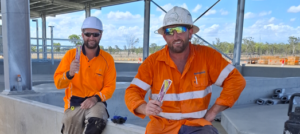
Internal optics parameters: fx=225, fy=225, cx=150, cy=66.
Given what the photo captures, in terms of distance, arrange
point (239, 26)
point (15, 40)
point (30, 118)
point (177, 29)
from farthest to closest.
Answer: point (239, 26) < point (15, 40) < point (30, 118) < point (177, 29)

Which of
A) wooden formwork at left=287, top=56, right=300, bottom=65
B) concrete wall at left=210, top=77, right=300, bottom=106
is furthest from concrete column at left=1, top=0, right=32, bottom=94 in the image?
wooden formwork at left=287, top=56, right=300, bottom=65

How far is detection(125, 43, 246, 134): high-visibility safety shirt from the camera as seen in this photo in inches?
82.0

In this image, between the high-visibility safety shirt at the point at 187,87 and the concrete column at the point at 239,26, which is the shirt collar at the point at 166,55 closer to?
the high-visibility safety shirt at the point at 187,87

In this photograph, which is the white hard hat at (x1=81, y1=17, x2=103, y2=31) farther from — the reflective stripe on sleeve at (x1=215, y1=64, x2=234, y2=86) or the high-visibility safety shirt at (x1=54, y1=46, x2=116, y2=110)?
the reflective stripe on sleeve at (x1=215, y1=64, x2=234, y2=86)

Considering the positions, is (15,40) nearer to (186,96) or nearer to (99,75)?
(99,75)

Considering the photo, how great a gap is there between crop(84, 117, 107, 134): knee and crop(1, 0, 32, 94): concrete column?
10.0 feet

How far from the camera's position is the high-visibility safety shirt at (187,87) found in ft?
6.83

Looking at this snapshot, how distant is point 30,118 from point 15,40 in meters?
1.86

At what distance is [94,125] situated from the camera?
3.04 meters

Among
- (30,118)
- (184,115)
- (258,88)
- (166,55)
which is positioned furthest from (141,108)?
(258,88)

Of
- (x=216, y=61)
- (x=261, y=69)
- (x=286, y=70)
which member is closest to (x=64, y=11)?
(x=261, y=69)

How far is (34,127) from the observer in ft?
14.0

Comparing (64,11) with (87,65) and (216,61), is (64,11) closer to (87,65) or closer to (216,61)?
(87,65)

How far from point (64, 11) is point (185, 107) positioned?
21.5 meters
